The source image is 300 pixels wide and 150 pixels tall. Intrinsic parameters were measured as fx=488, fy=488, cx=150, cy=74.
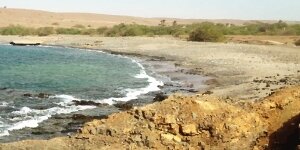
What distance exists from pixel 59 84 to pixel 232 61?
20.6m

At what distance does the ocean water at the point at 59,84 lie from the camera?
26297mm

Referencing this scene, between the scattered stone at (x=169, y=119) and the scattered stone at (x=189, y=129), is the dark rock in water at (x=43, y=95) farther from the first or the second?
the scattered stone at (x=189, y=129)

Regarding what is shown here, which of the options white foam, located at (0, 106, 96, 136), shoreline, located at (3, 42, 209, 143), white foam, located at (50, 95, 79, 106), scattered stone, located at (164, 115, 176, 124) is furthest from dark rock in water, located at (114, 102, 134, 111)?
scattered stone, located at (164, 115, 176, 124)

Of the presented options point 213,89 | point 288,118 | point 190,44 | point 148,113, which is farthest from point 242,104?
point 190,44

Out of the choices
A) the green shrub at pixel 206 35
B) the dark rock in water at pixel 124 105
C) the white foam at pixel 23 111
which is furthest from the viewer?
the green shrub at pixel 206 35

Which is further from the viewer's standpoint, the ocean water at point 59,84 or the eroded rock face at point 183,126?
the ocean water at point 59,84

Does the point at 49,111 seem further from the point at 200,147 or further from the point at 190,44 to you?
the point at 190,44

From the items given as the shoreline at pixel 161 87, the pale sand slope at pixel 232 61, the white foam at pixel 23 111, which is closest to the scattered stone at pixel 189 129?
the pale sand slope at pixel 232 61

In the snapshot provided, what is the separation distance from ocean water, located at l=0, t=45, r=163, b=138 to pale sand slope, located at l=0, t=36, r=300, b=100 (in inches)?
232

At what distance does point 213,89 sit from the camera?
3319 centimetres

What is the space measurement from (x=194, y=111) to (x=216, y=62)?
129ft

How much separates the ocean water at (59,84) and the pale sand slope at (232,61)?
5900 mm

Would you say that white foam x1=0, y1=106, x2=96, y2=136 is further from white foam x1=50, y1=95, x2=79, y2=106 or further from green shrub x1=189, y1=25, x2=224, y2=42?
green shrub x1=189, y1=25, x2=224, y2=42

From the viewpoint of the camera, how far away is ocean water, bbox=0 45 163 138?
26297 millimetres
